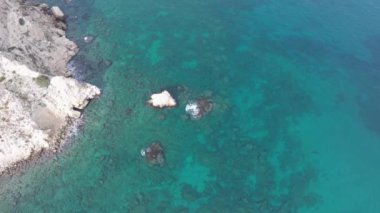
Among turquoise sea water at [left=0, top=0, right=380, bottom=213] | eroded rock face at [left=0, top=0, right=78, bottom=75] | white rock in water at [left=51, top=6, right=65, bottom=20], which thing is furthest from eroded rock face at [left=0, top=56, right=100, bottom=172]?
white rock in water at [left=51, top=6, right=65, bottom=20]

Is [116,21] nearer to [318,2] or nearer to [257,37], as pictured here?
[257,37]

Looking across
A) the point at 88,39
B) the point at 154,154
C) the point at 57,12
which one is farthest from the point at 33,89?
the point at 57,12

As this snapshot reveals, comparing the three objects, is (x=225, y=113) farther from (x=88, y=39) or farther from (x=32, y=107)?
(x=88, y=39)

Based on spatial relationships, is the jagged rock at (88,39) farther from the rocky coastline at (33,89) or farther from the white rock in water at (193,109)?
the white rock in water at (193,109)

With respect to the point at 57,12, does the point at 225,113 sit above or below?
below

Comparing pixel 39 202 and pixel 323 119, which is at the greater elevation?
pixel 323 119

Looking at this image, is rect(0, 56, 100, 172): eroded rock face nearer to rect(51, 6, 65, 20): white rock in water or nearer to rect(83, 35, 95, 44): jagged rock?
rect(83, 35, 95, 44): jagged rock

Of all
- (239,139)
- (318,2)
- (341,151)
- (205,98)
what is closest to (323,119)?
(341,151)

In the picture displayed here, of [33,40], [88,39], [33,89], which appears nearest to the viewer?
[33,89]
